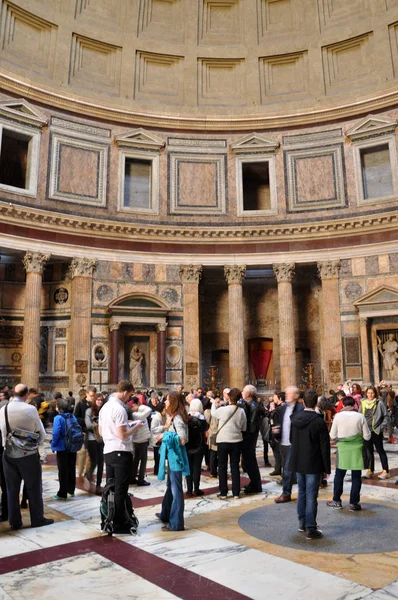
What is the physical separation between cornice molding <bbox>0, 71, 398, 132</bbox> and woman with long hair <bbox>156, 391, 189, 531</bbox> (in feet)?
66.8

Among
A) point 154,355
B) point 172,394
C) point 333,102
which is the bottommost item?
point 172,394

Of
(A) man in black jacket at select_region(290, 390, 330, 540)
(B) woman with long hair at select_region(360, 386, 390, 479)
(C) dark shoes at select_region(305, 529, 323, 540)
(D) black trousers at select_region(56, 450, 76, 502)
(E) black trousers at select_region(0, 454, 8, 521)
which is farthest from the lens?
(B) woman with long hair at select_region(360, 386, 390, 479)

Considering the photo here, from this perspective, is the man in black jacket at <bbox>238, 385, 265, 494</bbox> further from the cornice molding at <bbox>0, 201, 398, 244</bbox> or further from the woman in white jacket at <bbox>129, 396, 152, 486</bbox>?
the cornice molding at <bbox>0, 201, 398, 244</bbox>

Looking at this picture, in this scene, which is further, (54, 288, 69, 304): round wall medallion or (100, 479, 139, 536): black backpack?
(54, 288, 69, 304): round wall medallion

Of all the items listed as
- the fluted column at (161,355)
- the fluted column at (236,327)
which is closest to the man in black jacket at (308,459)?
the fluted column at (161,355)

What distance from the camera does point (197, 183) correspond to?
25.1 meters

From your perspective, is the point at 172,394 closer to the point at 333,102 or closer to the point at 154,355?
the point at 154,355

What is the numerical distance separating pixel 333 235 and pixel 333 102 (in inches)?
274

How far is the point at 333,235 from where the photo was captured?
2375 centimetres

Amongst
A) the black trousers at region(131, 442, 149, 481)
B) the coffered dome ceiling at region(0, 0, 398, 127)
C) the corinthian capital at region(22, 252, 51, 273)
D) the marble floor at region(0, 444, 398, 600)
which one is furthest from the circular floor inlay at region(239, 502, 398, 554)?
the coffered dome ceiling at region(0, 0, 398, 127)

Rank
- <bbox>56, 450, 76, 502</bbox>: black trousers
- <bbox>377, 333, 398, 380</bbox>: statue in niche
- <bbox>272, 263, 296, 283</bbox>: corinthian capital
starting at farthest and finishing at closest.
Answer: <bbox>272, 263, 296, 283</bbox>: corinthian capital < <bbox>377, 333, 398, 380</bbox>: statue in niche < <bbox>56, 450, 76, 502</bbox>: black trousers

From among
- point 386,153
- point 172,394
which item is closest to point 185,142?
point 386,153

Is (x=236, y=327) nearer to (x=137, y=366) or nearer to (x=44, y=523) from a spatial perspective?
(x=137, y=366)

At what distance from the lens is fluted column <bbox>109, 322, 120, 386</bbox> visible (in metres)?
22.0
